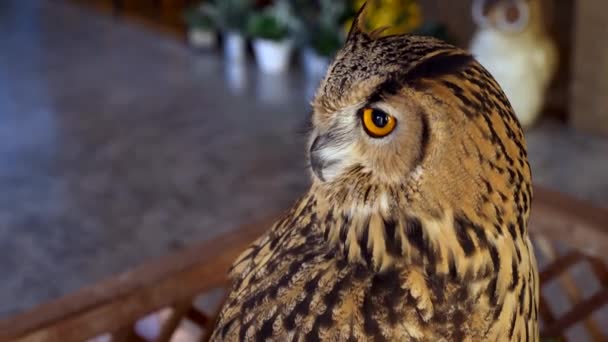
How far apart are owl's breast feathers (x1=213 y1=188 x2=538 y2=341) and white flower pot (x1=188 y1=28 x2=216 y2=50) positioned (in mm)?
2831

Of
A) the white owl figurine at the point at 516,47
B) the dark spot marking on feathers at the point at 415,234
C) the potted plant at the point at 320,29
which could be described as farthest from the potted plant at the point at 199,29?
the dark spot marking on feathers at the point at 415,234

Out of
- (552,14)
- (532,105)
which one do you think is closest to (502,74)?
(532,105)

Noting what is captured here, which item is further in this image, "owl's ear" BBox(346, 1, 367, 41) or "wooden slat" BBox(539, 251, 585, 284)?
"wooden slat" BBox(539, 251, 585, 284)

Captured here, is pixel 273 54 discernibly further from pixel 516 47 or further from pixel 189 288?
pixel 189 288

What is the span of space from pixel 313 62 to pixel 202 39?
24.1 inches

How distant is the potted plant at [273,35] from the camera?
3.14 meters

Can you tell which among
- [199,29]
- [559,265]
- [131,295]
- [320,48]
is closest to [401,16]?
[320,48]

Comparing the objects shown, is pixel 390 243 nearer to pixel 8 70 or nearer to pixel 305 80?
pixel 305 80

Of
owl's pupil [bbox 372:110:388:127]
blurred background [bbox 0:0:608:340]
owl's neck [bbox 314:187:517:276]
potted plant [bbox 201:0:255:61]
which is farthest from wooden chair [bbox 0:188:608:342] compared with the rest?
potted plant [bbox 201:0:255:61]

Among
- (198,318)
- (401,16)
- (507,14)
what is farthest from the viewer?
(401,16)

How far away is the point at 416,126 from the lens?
621 millimetres

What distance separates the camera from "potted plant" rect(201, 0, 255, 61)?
3.24 metres

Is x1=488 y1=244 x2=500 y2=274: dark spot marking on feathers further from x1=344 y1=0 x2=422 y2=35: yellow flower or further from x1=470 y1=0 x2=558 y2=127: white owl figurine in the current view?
x1=344 y1=0 x2=422 y2=35: yellow flower

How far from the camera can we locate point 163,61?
3.47 meters
